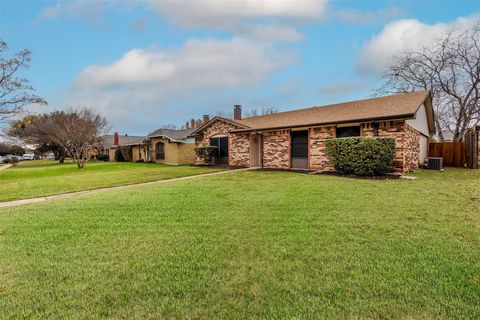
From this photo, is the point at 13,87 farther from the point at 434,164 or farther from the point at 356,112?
the point at 434,164

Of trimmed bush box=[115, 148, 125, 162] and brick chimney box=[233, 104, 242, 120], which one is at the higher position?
brick chimney box=[233, 104, 242, 120]

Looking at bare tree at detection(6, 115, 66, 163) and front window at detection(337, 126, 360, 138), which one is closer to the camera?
front window at detection(337, 126, 360, 138)

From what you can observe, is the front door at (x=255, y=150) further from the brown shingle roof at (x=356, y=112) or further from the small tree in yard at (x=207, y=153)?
the small tree in yard at (x=207, y=153)

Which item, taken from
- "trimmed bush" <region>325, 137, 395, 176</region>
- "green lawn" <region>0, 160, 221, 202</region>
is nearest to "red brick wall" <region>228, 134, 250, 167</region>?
"green lawn" <region>0, 160, 221, 202</region>

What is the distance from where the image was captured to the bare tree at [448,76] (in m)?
25.0

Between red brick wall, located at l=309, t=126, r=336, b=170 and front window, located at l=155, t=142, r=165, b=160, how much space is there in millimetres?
17472

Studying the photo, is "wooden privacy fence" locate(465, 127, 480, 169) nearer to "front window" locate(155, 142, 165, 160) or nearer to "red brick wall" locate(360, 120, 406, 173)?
"red brick wall" locate(360, 120, 406, 173)

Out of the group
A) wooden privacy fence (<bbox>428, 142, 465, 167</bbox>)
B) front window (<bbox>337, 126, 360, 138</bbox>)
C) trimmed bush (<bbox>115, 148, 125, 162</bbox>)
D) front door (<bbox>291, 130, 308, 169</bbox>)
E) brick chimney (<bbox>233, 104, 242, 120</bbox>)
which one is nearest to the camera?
front window (<bbox>337, 126, 360, 138</bbox>)

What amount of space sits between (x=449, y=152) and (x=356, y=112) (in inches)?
329

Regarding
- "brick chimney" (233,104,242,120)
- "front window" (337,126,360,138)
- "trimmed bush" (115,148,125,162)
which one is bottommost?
"trimmed bush" (115,148,125,162)

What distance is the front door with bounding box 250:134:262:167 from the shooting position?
19.7 m

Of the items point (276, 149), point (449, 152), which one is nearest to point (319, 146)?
point (276, 149)

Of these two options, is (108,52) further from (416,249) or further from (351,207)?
(416,249)

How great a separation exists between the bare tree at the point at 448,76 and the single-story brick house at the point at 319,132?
8.97 metres
